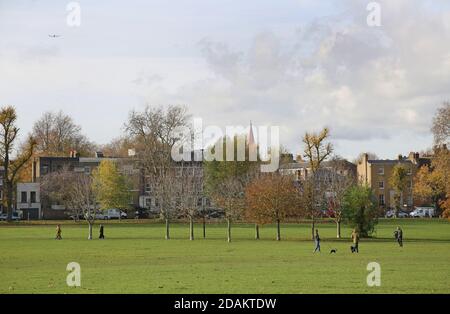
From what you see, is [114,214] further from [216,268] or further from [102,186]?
[216,268]

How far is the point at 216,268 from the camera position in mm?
41062

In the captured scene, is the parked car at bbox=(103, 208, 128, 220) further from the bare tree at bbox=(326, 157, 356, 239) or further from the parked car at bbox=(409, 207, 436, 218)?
the parked car at bbox=(409, 207, 436, 218)

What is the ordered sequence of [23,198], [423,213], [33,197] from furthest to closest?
[423,213] → [33,197] → [23,198]

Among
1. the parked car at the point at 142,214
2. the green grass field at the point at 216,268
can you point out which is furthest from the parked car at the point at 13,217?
the green grass field at the point at 216,268

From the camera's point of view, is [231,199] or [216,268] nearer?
[216,268]

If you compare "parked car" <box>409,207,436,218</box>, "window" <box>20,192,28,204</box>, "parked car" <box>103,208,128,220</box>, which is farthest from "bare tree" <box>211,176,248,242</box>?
"parked car" <box>409,207,436,218</box>

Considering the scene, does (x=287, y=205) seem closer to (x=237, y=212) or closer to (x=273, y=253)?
(x=237, y=212)

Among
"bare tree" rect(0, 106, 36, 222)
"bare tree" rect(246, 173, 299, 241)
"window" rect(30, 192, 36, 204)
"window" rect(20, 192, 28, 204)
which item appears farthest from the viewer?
"window" rect(30, 192, 36, 204)

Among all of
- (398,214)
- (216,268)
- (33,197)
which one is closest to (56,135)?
(33,197)

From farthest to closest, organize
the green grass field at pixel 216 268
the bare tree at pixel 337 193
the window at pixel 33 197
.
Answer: the window at pixel 33 197, the bare tree at pixel 337 193, the green grass field at pixel 216 268

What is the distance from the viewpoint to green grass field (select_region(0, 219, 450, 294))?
31391mm

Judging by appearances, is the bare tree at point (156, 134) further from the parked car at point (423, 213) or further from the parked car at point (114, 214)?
the parked car at point (423, 213)

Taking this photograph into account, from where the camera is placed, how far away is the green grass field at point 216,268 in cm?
3139
